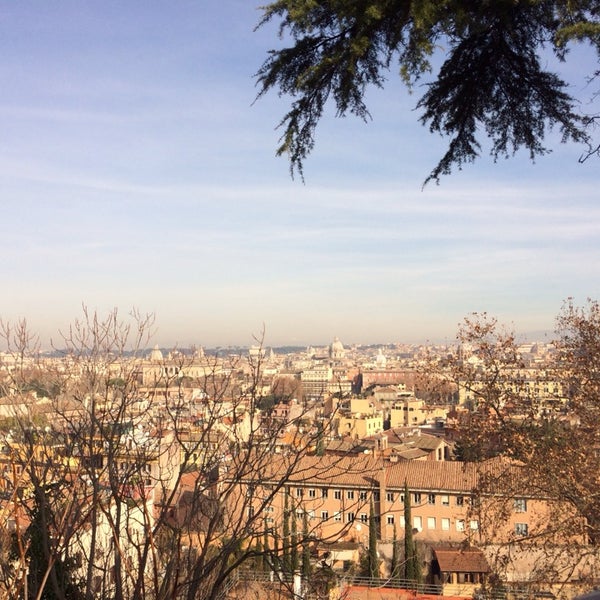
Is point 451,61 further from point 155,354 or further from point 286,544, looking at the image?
point 155,354

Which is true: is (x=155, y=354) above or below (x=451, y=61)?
below

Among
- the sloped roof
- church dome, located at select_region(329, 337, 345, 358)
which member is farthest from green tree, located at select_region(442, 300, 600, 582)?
church dome, located at select_region(329, 337, 345, 358)

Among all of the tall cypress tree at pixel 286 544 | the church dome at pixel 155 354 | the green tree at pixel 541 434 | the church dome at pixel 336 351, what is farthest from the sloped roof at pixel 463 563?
Answer: the church dome at pixel 336 351

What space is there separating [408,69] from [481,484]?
3.83 m

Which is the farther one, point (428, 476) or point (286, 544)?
point (428, 476)

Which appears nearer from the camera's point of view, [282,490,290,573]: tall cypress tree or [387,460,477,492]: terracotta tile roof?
[282,490,290,573]: tall cypress tree

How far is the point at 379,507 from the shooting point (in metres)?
18.9

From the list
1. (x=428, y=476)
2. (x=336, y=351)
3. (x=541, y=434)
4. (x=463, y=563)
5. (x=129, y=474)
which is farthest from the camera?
(x=336, y=351)

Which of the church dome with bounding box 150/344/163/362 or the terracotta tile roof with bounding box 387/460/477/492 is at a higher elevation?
the church dome with bounding box 150/344/163/362

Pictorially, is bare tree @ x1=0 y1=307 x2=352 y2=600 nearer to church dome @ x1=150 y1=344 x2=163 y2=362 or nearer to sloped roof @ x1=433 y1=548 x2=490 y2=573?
church dome @ x1=150 y1=344 x2=163 y2=362

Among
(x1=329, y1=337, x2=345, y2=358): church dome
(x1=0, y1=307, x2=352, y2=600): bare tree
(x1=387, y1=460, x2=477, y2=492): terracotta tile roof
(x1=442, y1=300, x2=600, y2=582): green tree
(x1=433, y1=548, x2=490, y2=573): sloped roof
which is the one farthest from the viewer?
(x1=329, y1=337, x2=345, y2=358): church dome

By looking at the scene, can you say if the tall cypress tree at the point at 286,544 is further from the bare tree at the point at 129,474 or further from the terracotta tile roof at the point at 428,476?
the terracotta tile roof at the point at 428,476

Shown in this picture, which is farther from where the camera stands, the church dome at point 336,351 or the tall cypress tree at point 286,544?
the church dome at point 336,351

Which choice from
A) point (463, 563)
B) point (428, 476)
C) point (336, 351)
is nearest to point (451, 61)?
point (463, 563)
